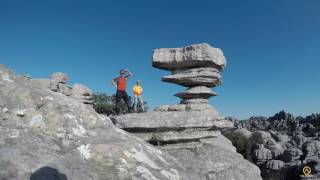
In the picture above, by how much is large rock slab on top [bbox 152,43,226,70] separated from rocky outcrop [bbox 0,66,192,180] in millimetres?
11139

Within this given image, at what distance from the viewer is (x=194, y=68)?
624 inches

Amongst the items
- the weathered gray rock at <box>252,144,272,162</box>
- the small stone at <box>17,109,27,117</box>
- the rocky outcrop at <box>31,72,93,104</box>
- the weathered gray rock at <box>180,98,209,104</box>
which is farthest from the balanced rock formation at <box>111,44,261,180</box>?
the weathered gray rock at <box>252,144,272,162</box>

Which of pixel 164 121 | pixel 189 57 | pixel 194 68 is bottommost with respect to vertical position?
pixel 164 121

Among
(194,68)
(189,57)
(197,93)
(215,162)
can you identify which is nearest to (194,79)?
(194,68)

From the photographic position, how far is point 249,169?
31.7 feet

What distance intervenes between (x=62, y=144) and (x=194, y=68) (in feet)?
41.7

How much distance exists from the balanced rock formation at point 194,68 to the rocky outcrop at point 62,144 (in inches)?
431

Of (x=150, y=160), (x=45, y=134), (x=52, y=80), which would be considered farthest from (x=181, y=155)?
(x=52, y=80)

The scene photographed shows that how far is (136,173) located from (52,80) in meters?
29.1

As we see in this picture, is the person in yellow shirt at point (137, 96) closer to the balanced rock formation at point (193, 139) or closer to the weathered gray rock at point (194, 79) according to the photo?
the weathered gray rock at point (194, 79)

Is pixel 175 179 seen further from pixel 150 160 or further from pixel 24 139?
pixel 24 139

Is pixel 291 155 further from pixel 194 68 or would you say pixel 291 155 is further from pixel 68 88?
pixel 194 68

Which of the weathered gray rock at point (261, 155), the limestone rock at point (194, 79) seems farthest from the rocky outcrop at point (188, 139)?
the weathered gray rock at point (261, 155)

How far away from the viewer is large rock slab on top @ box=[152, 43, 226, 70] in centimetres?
1499
